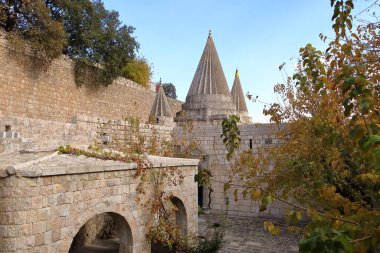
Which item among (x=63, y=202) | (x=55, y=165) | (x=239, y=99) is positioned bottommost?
(x=63, y=202)

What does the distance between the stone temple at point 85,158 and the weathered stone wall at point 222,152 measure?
0.04m

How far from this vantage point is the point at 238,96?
2477 cm

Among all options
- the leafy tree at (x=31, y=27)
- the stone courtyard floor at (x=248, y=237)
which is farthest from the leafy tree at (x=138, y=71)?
the stone courtyard floor at (x=248, y=237)

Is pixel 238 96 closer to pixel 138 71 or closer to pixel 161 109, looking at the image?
pixel 138 71

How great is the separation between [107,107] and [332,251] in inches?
761

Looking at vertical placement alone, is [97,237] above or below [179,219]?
below

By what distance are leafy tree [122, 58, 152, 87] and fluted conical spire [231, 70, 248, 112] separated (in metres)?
7.72

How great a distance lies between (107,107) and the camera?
2005 centimetres

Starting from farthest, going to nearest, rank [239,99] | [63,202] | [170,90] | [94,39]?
[170,90] < [239,99] < [94,39] < [63,202]

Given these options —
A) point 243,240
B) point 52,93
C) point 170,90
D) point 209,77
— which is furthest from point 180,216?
point 170,90

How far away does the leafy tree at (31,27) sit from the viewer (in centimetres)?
1363

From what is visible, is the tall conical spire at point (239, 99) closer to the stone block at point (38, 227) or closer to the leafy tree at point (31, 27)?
the leafy tree at point (31, 27)

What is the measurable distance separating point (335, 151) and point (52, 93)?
1388 cm

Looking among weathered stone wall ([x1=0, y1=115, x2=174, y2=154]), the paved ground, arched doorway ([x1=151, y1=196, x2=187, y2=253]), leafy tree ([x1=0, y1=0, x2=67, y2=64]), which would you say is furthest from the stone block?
leafy tree ([x1=0, y1=0, x2=67, y2=64])
